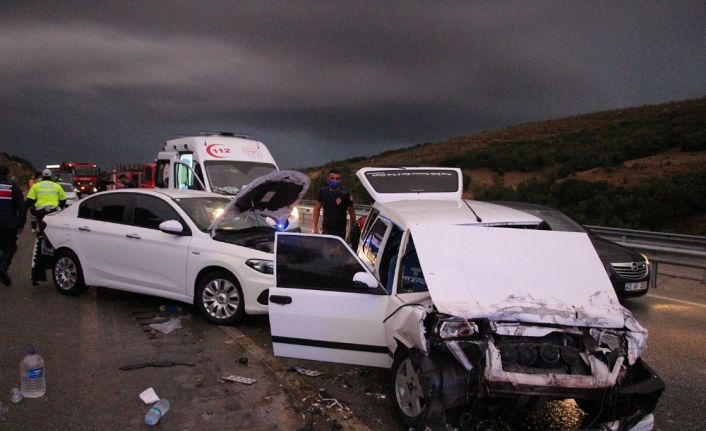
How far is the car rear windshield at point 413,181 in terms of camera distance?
6.23 metres

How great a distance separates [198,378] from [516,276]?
281cm

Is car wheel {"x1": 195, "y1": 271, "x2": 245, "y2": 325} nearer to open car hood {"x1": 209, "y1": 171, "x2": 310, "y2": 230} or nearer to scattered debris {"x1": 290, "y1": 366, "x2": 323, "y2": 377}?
open car hood {"x1": 209, "y1": 171, "x2": 310, "y2": 230}

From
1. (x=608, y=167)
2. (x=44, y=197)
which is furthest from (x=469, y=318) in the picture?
(x=608, y=167)

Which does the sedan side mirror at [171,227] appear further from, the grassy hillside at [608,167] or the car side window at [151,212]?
the grassy hillside at [608,167]

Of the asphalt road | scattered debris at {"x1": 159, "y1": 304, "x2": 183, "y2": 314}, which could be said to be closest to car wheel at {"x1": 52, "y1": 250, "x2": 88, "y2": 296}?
the asphalt road

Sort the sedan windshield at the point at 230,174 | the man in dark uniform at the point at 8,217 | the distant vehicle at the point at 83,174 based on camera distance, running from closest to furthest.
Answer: the man in dark uniform at the point at 8,217, the sedan windshield at the point at 230,174, the distant vehicle at the point at 83,174

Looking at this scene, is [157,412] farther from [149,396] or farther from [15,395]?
[15,395]

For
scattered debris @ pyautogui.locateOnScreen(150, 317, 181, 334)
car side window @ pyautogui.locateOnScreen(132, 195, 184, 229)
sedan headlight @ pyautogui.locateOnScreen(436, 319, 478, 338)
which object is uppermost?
car side window @ pyautogui.locateOnScreen(132, 195, 184, 229)

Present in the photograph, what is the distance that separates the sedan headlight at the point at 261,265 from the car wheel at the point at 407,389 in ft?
8.32

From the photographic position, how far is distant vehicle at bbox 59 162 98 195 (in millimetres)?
34531

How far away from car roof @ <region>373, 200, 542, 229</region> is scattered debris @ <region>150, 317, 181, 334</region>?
2.78 meters

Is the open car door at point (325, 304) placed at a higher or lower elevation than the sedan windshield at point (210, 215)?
lower

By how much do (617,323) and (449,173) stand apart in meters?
3.28

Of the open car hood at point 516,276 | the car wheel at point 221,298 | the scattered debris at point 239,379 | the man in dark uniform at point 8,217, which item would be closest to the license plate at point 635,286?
the open car hood at point 516,276
